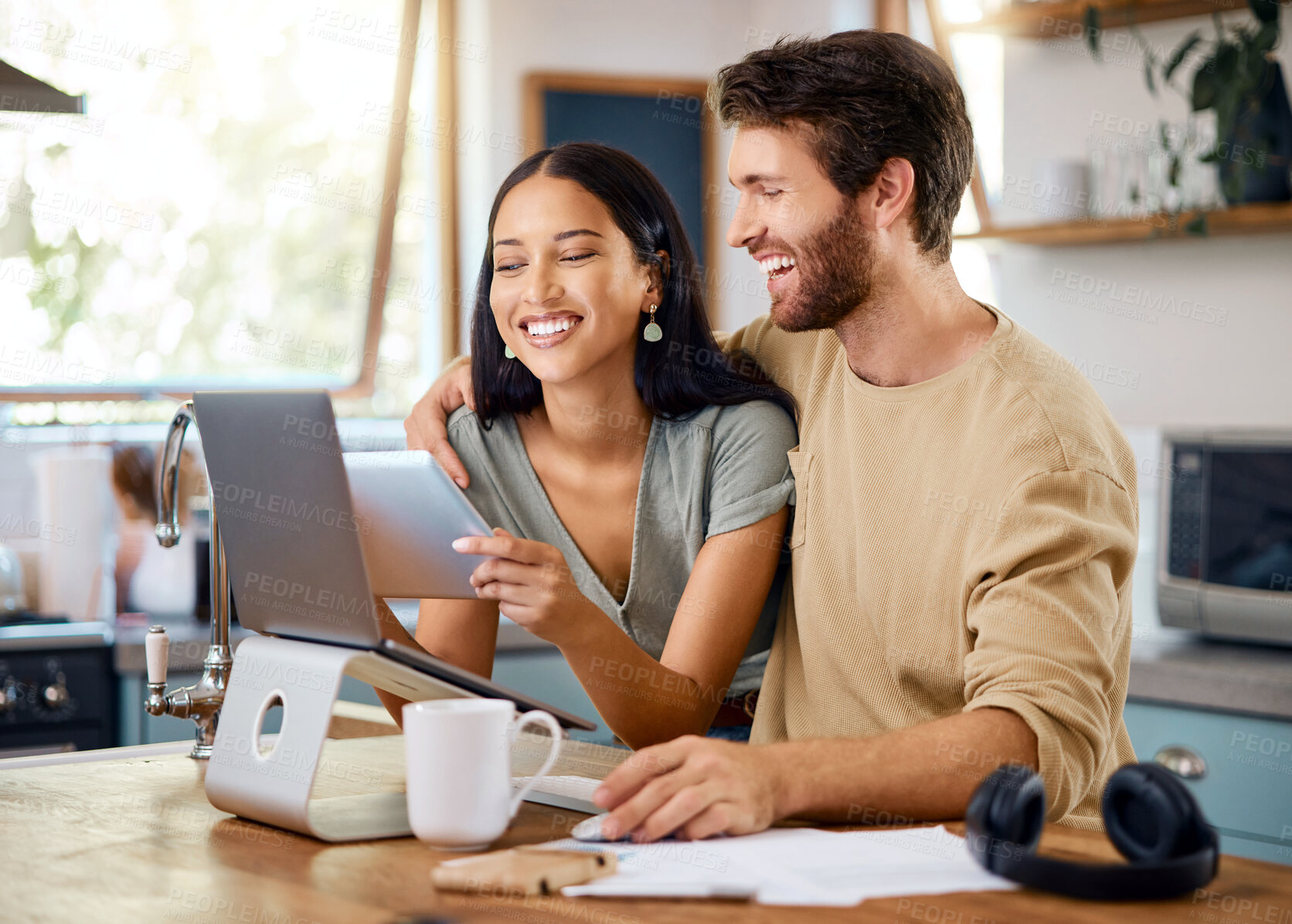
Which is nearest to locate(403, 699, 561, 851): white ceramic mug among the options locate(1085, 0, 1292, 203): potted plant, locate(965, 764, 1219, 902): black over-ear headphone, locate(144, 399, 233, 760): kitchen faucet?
locate(965, 764, 1219, 902): black over-ear headphone

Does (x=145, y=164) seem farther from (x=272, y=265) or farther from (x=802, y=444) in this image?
(x=802, y=444)

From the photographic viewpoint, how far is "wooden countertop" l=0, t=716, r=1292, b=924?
0.84m

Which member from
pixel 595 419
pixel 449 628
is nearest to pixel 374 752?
pixel 449 628

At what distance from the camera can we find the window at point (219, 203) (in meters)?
3.30

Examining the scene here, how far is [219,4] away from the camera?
3453mm

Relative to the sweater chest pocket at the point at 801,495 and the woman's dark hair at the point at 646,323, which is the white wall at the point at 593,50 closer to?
the woman's dark hair at the point at 646,323

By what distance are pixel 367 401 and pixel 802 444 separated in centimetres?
231

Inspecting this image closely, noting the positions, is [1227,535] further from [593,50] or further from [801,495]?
[593,50]

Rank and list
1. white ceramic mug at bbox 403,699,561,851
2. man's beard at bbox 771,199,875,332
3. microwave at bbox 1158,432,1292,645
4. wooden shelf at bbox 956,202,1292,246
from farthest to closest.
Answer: wooden shelf at bbox 956,202,1292,246
microwave at bbox 1158,432,1292,645
man's beard at bbox 771,199,875,332
white ceramic mug at bbox 403,699,561,851

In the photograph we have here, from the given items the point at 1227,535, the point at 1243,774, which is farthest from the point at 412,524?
the point at 1227,535

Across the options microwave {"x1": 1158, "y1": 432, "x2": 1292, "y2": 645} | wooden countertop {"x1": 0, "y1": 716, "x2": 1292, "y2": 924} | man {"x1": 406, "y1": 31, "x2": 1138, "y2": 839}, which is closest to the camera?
wooden countertop {"x1": 0, "y1": 716, "x2": 1292, "y2": 924}

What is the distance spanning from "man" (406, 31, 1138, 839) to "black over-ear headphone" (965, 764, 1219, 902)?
187 millimetres

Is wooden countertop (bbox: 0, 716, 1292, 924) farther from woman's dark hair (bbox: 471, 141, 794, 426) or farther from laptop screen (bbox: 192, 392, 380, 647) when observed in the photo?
woman's dark hair (bbox: 471, 141, 794, 426)

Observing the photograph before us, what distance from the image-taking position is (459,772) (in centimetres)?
98
